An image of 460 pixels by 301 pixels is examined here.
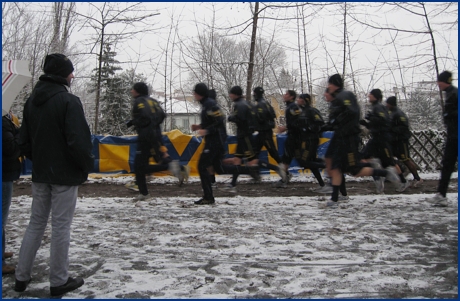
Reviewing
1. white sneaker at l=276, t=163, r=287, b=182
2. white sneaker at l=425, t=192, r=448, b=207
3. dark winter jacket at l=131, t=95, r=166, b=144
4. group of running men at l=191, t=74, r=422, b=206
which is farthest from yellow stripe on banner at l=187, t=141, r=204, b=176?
white sneaker at l=425, t=192, r=448, b=207

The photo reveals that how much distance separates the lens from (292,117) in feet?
24.9

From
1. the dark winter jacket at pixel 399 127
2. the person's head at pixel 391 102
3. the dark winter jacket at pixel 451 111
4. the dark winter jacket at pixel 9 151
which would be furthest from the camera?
the person's head at pixel 391 102

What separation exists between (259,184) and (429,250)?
5.01 m

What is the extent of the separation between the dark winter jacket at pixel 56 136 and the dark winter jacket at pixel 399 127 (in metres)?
6.58

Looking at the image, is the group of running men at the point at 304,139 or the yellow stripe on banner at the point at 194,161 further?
the yellow stripe on banner at the point at 194,161

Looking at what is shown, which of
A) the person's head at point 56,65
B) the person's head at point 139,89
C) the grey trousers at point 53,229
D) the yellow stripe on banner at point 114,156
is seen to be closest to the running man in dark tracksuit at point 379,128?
the person's head at point 139,89

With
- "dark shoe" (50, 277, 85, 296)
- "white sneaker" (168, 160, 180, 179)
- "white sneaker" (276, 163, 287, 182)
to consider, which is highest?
"white sneaker" (168, 160, 180, 179)

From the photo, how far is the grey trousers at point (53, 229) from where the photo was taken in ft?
9.64

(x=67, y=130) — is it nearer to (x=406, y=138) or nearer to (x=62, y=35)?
(x=406, y=138)

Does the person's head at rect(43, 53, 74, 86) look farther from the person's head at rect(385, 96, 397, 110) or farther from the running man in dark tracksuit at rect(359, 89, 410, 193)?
the person's head at rect(385, 96, 397, 110)

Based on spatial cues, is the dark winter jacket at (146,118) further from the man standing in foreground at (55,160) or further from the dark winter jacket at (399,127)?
the dark winter jacket at (399,127)

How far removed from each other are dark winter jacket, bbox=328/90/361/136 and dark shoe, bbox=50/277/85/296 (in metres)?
4.18

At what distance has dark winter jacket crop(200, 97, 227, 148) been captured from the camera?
6.13 metres

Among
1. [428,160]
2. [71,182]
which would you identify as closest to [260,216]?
[71,182]
